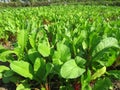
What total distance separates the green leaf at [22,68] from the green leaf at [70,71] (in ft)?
1.22

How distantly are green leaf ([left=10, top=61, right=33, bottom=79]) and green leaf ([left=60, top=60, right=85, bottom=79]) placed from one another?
1.22ft

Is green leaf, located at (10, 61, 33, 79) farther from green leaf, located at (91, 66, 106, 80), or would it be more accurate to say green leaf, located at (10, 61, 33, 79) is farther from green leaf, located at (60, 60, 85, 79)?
green leaf, located at (91, 66, 106, 80)

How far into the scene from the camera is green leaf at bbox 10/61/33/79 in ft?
7.32

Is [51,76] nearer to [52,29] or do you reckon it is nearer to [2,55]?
[2,55]

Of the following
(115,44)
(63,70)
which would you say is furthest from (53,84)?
(115,44)

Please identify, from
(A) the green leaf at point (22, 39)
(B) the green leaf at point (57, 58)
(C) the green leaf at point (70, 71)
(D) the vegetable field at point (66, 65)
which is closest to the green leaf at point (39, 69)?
(D) the vegetable field at point (66, 65)

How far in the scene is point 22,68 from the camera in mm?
2266

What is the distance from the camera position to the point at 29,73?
2305mm

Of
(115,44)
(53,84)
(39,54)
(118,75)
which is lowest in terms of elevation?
(53,84)

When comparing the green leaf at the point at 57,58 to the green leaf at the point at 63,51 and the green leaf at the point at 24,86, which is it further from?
the green leaf at the point at 24,86

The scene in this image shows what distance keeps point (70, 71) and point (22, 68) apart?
1.52 feet

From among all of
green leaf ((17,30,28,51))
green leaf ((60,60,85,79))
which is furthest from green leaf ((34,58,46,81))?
green leaf ((17,30,28,51))

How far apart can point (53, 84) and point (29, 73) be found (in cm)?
37

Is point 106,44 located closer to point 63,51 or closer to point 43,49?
point 63,51
